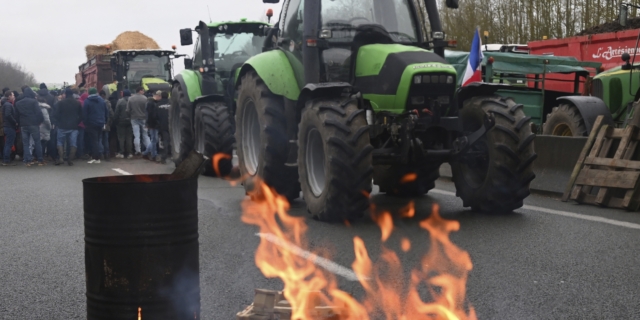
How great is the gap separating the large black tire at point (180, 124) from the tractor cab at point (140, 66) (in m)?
14.3

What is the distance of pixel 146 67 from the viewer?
32406 millimetres

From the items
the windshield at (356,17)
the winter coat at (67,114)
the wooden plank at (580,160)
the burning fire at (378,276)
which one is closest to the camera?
the burning fire at (378,276)

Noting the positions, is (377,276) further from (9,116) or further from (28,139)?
(9,116)

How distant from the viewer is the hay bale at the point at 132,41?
140ft

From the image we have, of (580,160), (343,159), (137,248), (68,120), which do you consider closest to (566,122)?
(580,160)

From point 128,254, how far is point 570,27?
111 ft

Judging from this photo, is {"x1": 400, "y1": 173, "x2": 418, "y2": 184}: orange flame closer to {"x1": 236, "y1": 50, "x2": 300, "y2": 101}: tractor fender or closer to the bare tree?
{"x1": 236, "y1": 50, "x2": 300, "y2": 101}: tractor fender

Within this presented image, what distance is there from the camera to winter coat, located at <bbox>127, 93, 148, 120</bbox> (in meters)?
21.9

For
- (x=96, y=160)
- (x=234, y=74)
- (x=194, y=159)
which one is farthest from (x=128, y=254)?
(x=96, y=160)

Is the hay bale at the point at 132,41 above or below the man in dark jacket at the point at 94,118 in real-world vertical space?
above

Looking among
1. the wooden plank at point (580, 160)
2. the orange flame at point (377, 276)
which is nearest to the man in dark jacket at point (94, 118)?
the orange flame at point (377, 276)

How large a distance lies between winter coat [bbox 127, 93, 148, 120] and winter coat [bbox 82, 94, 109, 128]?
0.72m

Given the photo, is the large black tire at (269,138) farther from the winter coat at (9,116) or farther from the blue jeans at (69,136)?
the winter coat at (9,116)

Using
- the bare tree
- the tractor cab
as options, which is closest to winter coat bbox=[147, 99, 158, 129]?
the tractor cab
